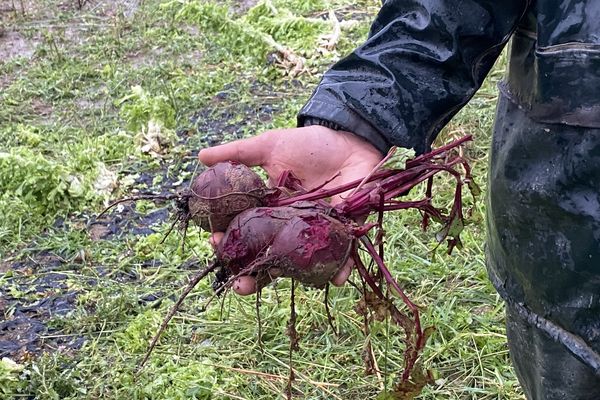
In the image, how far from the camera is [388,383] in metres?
2.50

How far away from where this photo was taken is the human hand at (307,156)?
1.59m

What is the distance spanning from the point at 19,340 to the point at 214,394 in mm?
937

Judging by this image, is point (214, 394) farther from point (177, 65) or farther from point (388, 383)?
point (177, 65)

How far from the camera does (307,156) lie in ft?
5.43

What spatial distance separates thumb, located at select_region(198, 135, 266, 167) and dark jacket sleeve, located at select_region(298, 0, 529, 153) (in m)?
0.19

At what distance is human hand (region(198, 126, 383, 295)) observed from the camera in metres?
1.59

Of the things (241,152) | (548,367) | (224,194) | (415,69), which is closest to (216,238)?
(224,194)

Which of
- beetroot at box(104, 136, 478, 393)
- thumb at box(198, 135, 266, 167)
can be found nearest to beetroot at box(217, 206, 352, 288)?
beetroot at box(104, 136, 478, 393)

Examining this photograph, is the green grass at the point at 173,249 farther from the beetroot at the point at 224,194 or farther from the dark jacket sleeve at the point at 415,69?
the dark jacket sleeve at the point at 415,69

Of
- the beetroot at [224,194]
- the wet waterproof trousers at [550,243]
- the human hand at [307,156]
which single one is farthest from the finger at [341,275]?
the wet waterproof trousers at [550,243]

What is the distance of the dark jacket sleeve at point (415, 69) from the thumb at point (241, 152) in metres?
0.19

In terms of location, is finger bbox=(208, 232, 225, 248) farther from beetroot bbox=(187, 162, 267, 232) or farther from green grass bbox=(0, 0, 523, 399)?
green grass bbox=(0, 0, 523, 399)

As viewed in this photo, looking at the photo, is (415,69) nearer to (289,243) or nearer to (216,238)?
(289,243)

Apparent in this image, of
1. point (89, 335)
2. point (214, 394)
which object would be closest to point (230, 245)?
point (214, 394)
